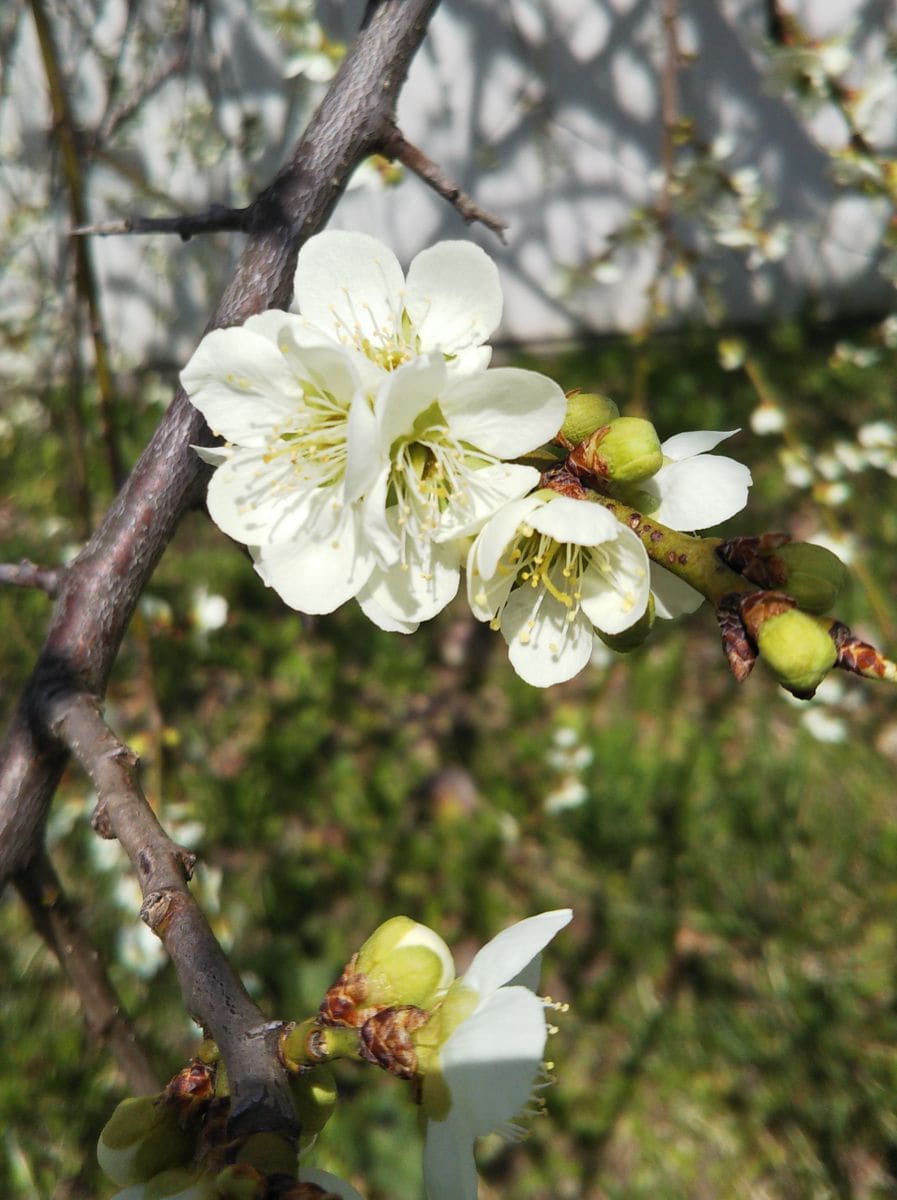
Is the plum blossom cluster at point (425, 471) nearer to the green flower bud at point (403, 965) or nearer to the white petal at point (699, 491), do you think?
the white petal at point (699, 491)

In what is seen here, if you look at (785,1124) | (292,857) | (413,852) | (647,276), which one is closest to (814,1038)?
(785,1124)

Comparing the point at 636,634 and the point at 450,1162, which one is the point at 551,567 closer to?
the point at 636,634

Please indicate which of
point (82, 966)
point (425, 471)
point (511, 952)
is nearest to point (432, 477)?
point (425, 471)

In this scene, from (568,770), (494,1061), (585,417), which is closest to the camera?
(494,1061)

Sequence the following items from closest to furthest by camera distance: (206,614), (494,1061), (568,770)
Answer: (494,1061) < (206,614) < (568,770)

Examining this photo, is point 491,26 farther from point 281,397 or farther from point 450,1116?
point 450,1116

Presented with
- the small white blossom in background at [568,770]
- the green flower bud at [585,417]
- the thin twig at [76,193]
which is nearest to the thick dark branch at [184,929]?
the green flower bud at [585,417]
